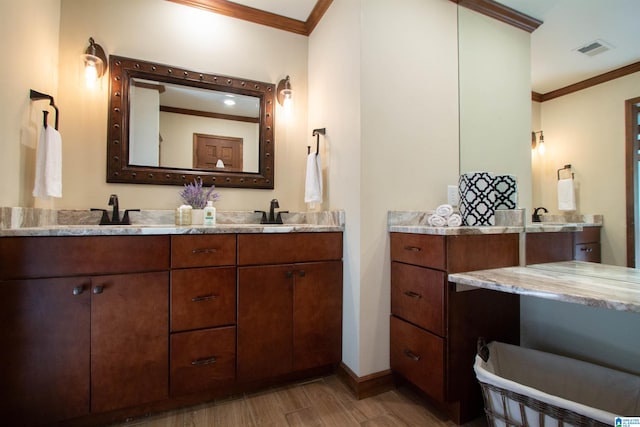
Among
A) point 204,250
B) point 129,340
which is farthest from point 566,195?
point 129,340

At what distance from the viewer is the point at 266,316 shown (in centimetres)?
153

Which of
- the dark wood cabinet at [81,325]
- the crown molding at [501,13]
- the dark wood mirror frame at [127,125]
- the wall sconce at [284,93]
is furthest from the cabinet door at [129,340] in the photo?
the crown molding at [501,13]

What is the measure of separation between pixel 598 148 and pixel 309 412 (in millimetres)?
1805

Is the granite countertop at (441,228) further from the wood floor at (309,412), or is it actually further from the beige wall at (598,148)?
the wood floor at (309,412)

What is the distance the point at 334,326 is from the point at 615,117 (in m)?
1.65

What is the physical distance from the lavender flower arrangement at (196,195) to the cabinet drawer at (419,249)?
3.99 ft

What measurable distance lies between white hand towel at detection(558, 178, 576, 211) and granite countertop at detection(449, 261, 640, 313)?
0.29 metres

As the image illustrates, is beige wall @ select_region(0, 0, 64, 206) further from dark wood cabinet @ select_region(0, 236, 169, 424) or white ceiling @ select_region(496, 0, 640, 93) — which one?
white ceiling @ select_region(496, 0, 640, 93)

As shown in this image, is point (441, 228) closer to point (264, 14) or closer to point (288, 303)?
point (288, 303)

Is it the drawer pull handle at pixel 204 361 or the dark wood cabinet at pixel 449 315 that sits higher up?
the dark wood cabinet at pixel 449 315

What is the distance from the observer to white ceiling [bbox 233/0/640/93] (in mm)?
1145

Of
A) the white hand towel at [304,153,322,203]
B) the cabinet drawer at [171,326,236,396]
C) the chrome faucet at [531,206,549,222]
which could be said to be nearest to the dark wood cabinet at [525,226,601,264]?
the chrome faucet at [531,206,549,222]

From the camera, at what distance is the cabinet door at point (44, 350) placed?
3.73 ft

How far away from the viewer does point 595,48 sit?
1.27 m
